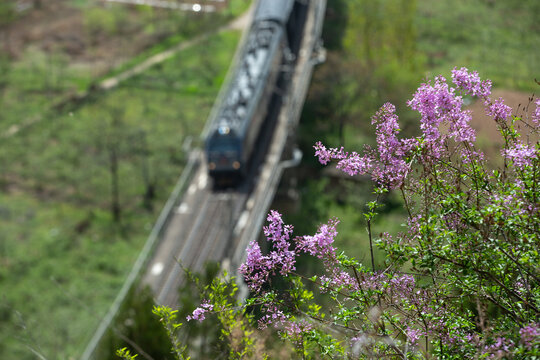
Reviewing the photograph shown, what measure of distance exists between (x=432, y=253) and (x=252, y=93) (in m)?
32.8

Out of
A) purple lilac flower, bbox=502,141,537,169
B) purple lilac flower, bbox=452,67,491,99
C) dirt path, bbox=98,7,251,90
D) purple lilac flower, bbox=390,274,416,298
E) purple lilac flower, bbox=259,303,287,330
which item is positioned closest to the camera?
purple lilac flower, bbox=502,141,537,169

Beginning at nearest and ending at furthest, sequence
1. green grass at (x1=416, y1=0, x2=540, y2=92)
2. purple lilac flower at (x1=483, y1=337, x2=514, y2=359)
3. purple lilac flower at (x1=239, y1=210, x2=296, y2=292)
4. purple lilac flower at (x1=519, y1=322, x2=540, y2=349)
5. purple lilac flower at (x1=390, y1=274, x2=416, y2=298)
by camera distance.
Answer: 1. purple lilac flower at (x1=519, y1=322, x2=540, y2=349)
2. purple lilac flower at (x1=483, y1=337, x2=514, y2=359)
3. purple lilac flower at (x1=239, y1=210, x2=296, y2=292)
4. purple lilac flower at (x1=390, y1=274, x2=416, y2=298)
5. green grass at (x1=416, y1=0, x2=540, y2=92)

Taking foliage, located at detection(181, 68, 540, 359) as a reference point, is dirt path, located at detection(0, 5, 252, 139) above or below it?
above

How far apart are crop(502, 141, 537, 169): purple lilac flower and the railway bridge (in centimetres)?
2408

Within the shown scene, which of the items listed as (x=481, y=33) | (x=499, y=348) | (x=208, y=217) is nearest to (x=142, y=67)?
(x=208, y=217)

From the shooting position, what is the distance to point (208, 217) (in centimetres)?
3916

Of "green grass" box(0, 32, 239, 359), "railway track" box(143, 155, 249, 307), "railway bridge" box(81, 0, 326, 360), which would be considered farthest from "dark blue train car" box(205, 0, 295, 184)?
"green grass" box(0, 32, 239, 359)

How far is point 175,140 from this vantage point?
54438 millimetres

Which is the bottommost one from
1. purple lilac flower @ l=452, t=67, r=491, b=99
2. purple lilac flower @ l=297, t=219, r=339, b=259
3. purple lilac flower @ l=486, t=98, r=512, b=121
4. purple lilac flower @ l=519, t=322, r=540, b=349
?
purple lilac flower @ l=519, t=322, r=540, b=349

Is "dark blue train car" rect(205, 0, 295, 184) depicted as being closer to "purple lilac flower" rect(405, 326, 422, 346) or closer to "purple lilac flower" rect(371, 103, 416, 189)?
"purple lilac flower" rect(371, 103, 416, 189)

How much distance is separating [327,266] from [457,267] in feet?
5.66

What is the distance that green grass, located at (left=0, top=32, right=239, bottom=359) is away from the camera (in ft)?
132

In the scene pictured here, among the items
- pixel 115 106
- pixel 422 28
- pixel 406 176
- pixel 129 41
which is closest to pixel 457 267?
pixel 406 176

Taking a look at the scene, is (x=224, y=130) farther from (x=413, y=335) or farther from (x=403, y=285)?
(x=413, y=335)
